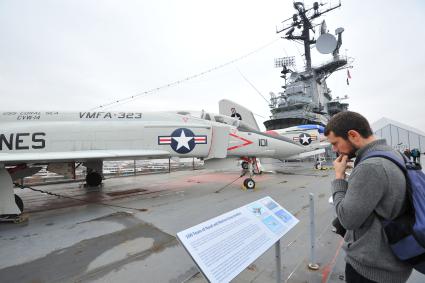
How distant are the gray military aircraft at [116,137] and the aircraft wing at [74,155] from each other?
0.02 m

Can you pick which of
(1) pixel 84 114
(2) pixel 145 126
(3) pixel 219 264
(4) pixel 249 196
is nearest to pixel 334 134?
(3) pixel 219 264

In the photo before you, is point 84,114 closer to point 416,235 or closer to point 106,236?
point 106,236

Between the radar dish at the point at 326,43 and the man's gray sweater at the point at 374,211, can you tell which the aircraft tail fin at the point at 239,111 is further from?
the radar dish at the point at 326,43

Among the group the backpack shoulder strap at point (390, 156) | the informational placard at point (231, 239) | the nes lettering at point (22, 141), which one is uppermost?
the nes lettering at point (22, 141)

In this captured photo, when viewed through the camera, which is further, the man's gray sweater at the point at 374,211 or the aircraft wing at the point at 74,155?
the aircraft wing at the point at 74,155

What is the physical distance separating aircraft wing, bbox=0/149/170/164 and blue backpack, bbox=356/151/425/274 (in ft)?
20.6

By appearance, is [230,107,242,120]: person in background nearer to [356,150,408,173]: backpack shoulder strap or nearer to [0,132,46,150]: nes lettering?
[0,132,46,150]: nes lettering

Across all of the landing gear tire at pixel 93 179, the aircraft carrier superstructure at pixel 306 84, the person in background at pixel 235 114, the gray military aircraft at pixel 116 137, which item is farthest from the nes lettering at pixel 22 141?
the aircraft carrier superstructure at pixel 306 84

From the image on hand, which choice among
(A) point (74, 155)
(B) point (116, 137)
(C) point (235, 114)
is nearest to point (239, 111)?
(C) point (235, 114)

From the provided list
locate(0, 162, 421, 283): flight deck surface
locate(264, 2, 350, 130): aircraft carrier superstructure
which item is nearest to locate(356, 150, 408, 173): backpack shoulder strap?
locate(0, 162, 421, 283): flight deck surface

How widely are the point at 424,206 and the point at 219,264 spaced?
1.15 m

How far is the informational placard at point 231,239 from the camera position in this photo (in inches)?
57.9

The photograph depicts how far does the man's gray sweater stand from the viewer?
1.29 m

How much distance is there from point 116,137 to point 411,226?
294 inches
